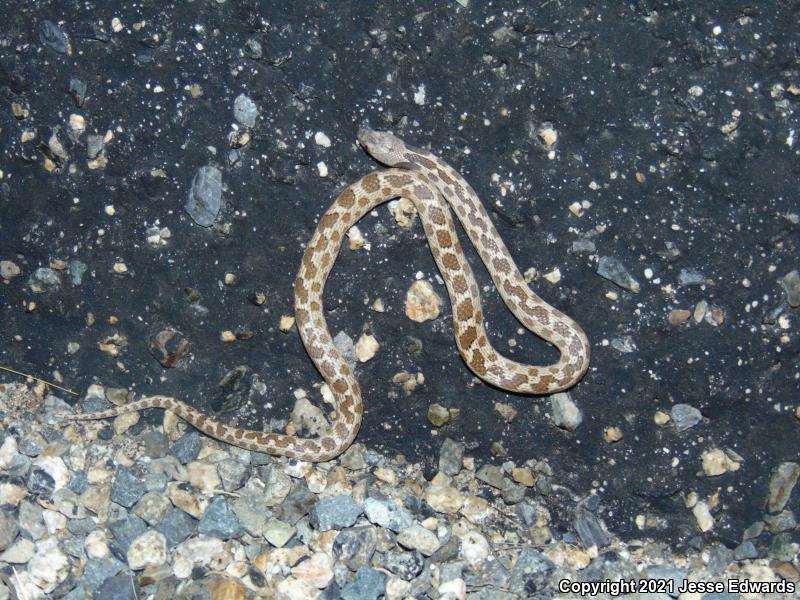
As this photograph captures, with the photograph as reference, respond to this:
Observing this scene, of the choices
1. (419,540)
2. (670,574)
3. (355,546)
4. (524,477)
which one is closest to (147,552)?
(355,546)

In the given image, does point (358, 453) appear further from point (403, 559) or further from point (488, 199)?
point (488, 199)

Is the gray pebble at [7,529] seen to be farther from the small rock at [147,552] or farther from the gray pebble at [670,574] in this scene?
the gray pebble at [670,574]

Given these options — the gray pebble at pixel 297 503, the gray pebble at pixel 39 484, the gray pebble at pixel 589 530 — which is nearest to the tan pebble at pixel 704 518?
the gray pebble at pixel 589 530

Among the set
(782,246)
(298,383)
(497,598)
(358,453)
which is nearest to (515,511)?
(497,598)

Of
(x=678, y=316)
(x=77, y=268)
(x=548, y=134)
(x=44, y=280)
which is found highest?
(x=548, y=134)

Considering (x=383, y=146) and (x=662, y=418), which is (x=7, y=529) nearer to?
(x=383, y=146)

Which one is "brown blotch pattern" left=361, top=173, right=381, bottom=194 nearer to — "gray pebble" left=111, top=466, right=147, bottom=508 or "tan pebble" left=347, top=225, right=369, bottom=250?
"tan pebble" left=347, top=225, right=369, bottom=250
